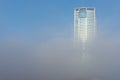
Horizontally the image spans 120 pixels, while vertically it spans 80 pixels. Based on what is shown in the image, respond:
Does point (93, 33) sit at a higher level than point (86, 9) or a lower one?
lower

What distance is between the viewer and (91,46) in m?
2.57

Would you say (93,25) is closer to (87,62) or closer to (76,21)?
(76,21)

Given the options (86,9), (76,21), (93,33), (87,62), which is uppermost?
(86,9)

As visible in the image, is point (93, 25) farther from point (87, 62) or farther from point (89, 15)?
point (87, 62)

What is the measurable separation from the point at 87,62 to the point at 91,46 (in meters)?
0.23

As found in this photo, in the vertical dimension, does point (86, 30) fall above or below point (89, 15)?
below

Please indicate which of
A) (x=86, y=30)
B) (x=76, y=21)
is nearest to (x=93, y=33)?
(x=86, y=30)

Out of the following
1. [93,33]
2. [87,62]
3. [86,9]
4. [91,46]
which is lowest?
[87,62]

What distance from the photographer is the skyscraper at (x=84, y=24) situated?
249 centimetres

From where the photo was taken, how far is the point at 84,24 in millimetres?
2527

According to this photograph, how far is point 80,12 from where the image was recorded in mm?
2516

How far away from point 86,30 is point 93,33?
0.10 metres

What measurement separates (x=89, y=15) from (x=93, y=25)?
142 mm

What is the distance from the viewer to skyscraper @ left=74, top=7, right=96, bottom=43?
2.49m
